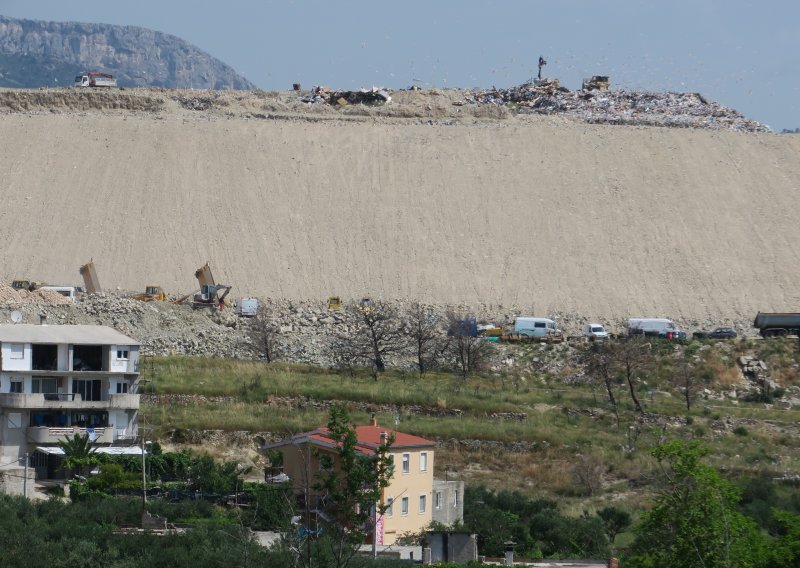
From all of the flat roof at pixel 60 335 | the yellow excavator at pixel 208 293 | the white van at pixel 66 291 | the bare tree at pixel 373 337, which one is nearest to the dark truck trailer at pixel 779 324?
the bare tree at pixel 373 337

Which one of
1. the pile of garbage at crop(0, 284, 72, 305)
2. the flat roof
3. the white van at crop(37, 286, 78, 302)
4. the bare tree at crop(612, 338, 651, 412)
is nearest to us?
the flat roof

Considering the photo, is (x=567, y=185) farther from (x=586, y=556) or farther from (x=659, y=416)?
(x=586, y=556)

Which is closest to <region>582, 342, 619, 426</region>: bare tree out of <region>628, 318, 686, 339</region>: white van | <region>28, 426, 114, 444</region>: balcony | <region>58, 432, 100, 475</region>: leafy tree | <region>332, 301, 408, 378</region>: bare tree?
<region>628, 318, 686, 339</region>: white van

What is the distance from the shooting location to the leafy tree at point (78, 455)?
3653 cm

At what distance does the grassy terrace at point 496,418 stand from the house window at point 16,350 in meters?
4.23

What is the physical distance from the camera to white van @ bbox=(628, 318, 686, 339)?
60.7 meters

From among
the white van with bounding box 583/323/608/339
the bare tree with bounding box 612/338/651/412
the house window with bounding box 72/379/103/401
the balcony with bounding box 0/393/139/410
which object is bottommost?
the balcony with bounding box 0/393/139/410

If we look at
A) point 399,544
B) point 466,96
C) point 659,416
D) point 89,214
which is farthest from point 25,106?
point 399,544

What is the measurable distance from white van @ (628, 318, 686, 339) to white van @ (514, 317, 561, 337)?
2.80 m

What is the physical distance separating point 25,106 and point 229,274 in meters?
25.6

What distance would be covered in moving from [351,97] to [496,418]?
170 ft

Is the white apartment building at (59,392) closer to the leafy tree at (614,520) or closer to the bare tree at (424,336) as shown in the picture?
the leafy tree at (614,520)

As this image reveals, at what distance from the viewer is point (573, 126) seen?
8806 centimetres

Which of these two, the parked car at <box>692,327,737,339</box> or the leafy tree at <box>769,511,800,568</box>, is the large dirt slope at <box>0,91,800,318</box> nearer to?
the parked car at <box>692,327,737,339</box>
